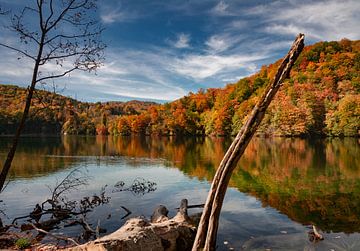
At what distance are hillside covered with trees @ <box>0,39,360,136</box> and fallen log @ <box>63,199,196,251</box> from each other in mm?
45632

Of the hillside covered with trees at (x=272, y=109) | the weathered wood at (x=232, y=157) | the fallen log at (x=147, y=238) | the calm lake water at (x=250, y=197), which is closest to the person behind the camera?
the weathered wood at (x=232, y=157)

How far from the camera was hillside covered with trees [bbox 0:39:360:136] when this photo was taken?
3716 inches

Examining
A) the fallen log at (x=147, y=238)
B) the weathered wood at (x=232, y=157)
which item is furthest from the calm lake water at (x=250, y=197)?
the weathered wood at (x=232, y=157)

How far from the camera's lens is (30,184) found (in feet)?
82.1

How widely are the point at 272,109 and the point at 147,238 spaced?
329 ft

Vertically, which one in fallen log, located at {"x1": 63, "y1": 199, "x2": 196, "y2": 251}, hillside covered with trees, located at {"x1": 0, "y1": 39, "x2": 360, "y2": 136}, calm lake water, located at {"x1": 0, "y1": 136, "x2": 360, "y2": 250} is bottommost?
calm lake water, located at {"x1": 0, "y1": 136, "x2": 360, "y2": 250}

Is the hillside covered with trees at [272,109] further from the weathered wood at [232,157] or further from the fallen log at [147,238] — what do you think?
the weathered wood at [232,157]

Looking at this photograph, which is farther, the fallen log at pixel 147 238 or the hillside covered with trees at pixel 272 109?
the hillside covered with trees at pixel 272 109

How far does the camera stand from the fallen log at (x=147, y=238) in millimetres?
8703

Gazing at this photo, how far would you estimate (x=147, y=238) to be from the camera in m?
9.70

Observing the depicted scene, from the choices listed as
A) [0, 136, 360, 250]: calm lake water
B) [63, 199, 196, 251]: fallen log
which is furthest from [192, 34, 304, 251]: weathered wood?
[0, 136, 360, 250]: calm lake water

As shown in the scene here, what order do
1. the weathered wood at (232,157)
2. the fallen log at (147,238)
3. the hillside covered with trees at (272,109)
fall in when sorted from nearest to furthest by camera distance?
the weathered wood at (232,157) < the fallen log at (147,238) < the hillside covered with trees at (272,109)

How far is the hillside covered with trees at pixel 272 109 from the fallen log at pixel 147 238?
45632 millimetres

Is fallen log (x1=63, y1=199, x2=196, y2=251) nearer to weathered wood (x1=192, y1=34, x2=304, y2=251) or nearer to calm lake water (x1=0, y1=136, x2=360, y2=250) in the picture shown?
calm lake water (x1=0, y1=136, x2=360, y2=250)
